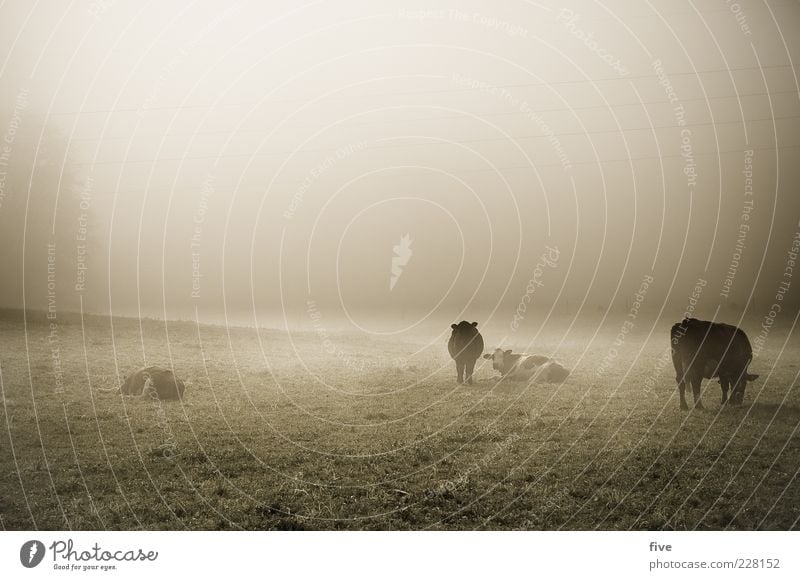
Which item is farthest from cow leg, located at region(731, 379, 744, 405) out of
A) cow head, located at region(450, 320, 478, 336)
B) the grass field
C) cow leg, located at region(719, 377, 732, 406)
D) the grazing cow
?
cow head, located at region(450, 320, 478, 336)

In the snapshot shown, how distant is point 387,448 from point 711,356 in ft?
21.7

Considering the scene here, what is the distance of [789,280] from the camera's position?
1396 cm

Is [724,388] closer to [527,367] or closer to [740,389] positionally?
[740,389]

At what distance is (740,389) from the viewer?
1126cm

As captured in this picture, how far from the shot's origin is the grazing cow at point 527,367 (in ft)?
44.9

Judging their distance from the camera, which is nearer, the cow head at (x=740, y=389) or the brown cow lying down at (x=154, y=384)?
the cow head at (x=740, y=389)

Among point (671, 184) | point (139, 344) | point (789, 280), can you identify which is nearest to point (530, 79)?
point (671, 184)

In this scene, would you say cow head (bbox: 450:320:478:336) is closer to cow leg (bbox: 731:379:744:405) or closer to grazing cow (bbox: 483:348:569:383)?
grazing cow (bbox: 483:348:569:383)

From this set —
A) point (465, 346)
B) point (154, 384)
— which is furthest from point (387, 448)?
point (154, 384)

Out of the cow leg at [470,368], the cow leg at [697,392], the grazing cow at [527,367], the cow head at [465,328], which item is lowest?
the cow leg at [470,368]

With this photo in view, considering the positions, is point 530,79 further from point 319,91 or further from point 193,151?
point 193,151

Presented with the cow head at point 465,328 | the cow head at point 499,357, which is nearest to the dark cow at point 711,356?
the cow head at point 499,357

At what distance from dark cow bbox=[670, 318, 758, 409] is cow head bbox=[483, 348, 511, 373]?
12.4 feet

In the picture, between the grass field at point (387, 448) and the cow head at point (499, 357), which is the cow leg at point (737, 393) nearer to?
the grass field at point (387, 448)
